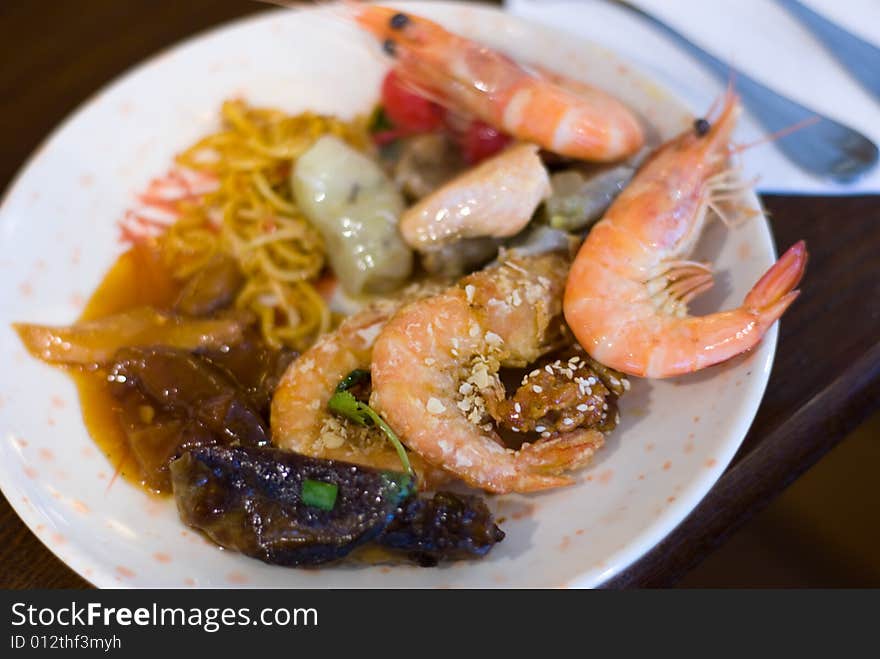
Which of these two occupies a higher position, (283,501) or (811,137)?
(811,137)

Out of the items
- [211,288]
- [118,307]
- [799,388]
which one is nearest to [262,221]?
[211,288]

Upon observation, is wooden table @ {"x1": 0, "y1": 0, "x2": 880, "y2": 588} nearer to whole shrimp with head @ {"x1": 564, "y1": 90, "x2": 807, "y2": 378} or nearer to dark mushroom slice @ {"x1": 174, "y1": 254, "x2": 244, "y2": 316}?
whole shrimp with head @ {"x1": 564, "y1": 90, "x2": 807, "y2": 378}

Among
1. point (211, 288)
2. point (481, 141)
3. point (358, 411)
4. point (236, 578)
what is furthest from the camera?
point (481, 141)

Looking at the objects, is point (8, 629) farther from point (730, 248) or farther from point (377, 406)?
point (730, 248)

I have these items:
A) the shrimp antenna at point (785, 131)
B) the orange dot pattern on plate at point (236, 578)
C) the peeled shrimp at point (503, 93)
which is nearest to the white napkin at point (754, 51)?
the shrimp antenna at point (785, 131)

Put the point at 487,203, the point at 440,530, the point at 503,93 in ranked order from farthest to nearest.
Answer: the point at 503,93 → the point at 487,203 → the point at 440,530

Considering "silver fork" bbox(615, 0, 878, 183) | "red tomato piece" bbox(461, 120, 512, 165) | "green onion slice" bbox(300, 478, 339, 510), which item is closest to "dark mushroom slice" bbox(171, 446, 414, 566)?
"green onion slice" bbox(300, 478, 339, 510)

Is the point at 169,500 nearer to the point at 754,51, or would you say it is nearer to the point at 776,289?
the point at 776,289
